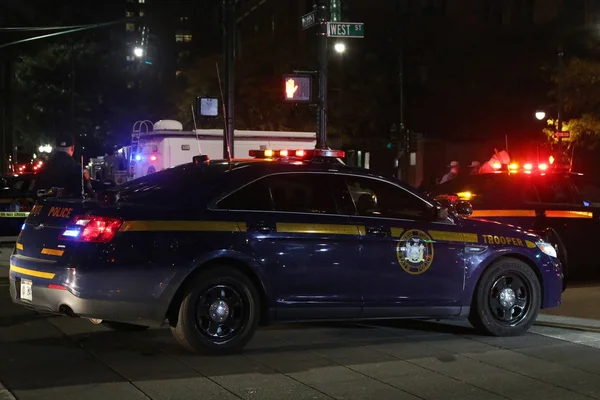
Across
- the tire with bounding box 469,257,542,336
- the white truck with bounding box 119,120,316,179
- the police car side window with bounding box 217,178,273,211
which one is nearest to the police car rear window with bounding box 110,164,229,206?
the police car side window with bounding box 217,178,273,211

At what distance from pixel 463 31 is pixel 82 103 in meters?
21.8

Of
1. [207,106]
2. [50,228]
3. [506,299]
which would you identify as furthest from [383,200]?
[207,106]

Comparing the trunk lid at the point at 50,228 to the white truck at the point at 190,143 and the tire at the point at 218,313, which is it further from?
the white truck at the point at 190,143

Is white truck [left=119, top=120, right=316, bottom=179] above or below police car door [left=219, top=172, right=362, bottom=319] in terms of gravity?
above

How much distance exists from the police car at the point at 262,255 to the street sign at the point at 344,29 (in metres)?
5.76

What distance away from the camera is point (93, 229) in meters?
5.91

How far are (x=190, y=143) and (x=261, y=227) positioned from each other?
10.3 m

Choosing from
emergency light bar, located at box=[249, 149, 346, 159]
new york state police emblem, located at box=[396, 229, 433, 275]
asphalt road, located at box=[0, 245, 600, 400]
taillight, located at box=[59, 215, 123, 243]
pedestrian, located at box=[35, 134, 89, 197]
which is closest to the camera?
asphalt road, located at box=[0, 245, 600, 400]

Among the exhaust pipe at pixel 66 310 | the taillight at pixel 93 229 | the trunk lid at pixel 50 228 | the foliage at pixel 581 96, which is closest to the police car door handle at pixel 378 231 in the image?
the taillight at pixel 93 229

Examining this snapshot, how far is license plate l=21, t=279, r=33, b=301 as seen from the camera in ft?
20.5

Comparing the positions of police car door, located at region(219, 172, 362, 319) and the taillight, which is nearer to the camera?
the taillight

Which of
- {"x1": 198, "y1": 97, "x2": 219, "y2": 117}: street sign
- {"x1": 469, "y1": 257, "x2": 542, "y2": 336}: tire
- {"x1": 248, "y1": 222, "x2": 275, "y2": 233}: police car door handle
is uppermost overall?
{"x1": 198, "y1": 97, "x2": 219, "y2": 117}: street sign

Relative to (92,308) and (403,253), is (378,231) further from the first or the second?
(92,308)

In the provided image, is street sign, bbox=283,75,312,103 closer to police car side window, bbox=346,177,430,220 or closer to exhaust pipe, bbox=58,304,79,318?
police car side window, bbox=346,177,430,220
